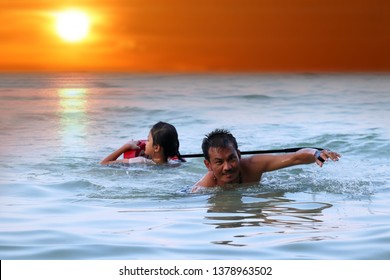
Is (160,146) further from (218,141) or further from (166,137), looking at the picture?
(218,141)

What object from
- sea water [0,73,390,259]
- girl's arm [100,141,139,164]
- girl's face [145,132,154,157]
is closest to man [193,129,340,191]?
sea water [0,73,390,259]

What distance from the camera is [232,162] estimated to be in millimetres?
7355

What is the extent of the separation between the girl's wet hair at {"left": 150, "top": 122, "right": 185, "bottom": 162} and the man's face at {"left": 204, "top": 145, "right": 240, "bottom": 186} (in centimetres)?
211

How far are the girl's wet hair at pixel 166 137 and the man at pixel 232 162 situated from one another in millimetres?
1918

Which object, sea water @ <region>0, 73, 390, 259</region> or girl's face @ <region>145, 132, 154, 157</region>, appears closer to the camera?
sea water @ <region>0, 73, 390, 259</region>

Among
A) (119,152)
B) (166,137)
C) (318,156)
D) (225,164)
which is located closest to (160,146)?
(166,137)

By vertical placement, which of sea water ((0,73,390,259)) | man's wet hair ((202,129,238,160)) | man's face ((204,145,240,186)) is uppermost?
man's wet hair ((202,129,238,160))

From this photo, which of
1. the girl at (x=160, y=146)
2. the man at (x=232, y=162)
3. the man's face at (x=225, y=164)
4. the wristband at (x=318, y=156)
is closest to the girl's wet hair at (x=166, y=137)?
the girl at (x=160, y=146)

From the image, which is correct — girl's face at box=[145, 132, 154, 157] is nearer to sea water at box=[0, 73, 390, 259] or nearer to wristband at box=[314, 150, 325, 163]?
sea water at box=[0, 73, 390, 259]

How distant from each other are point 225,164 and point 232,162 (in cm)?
6

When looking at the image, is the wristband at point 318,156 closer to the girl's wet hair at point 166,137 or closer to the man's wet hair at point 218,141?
the man's wet hair at point 218,141

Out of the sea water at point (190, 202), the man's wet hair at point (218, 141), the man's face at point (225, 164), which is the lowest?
the sea water at point (190, 202)

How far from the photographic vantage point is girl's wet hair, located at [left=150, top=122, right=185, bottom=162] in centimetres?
959

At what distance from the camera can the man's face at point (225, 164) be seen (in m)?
7.28
